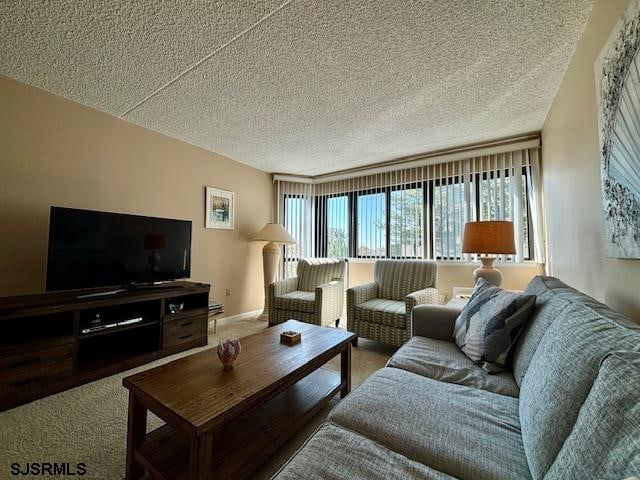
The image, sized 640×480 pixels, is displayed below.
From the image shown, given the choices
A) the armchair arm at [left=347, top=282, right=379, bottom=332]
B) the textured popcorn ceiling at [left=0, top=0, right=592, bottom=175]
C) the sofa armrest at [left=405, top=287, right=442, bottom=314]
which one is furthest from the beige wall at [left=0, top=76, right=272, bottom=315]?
the sofa armrest at [left=405, top=287, right=442, bottom=314]

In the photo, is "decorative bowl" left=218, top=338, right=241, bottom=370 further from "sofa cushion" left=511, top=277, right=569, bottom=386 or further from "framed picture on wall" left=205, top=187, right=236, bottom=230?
"framed picture on wall" left=205, top=187, right=236, bottom=230

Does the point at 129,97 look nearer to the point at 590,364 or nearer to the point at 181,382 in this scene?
the point at 181,382

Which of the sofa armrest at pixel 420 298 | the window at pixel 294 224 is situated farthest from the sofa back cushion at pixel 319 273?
the sofa armrest at pixel 420 298

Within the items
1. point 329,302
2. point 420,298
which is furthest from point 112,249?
point 420,298

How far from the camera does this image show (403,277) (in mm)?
2914

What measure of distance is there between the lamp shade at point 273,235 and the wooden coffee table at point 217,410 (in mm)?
2067

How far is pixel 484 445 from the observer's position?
2.60ft

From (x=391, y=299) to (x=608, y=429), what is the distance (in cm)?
247

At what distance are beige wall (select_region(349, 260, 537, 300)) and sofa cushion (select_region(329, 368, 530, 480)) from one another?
89.8 inches

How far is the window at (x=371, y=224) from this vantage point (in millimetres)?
3818

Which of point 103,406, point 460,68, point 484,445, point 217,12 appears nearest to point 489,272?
point 460,68

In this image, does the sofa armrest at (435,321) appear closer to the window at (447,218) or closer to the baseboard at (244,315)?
the window at (447,218)

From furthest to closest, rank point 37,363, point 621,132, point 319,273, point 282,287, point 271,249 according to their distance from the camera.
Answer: point 271,249, point 319,273, point 282,287, point 37,363, point 621,132

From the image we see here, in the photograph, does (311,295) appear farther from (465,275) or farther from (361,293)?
(465,275)
